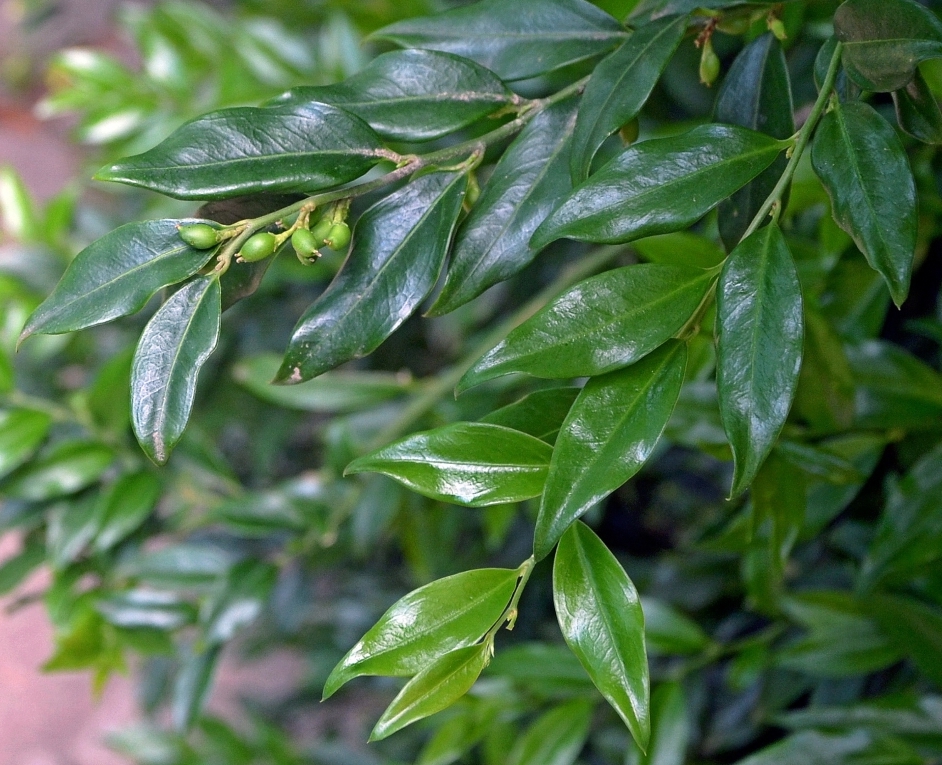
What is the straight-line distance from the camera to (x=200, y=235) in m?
0.30

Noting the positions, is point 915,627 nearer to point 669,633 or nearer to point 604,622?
point 669,633

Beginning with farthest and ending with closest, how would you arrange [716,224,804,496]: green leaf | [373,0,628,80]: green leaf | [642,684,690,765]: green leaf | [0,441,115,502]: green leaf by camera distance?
[0,441,115,502]: green leaf
[642,684,690,765]: green leaf
[373,0,628,80]: green leaf
[716,224,804,496]: green leaf

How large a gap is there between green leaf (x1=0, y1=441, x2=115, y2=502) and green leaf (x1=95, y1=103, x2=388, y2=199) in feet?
1.67

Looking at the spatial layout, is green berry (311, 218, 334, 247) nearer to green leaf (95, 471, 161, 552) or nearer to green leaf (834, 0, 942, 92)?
green leaf (834, 0, 942, 92)

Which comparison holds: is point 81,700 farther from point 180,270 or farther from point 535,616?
point 180,270

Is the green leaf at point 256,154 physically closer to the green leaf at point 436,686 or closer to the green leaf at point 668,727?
the green leaf at point 436,686

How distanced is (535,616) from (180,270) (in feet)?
2.53

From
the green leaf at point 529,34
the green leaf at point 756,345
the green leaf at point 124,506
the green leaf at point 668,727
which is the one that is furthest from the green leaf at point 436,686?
the green leaf at point 124,506

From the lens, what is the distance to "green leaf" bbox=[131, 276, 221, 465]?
0.30 meters

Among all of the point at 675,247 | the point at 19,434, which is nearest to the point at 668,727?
the point at 675,247

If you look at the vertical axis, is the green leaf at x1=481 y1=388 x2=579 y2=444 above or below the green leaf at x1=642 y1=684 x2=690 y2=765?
above

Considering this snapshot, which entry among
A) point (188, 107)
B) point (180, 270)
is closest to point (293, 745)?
point (188, 107)

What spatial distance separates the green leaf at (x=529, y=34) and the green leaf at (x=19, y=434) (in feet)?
1.66

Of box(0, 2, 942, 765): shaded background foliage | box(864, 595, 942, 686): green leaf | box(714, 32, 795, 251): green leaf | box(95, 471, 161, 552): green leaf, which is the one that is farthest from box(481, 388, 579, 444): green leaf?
box(95, 471, 161, 552): green leaf
